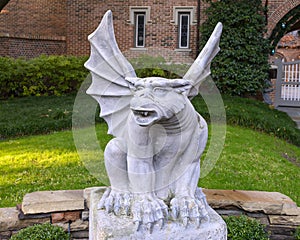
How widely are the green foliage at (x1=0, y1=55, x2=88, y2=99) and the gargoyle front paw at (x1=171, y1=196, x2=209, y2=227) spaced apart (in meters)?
8.63

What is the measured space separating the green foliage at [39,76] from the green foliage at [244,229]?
7931 mm

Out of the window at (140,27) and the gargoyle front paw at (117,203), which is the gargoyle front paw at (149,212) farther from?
the window at (140,27)

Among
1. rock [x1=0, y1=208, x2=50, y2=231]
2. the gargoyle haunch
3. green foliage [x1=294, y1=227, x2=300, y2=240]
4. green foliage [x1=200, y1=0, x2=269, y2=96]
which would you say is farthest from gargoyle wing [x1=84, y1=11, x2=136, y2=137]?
green foliage [x1=200, y1=0, x2=269, y2=96]

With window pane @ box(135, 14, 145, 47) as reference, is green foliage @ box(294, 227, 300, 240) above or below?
below

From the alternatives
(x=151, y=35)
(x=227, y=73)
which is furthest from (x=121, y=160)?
(x=151, y=35)

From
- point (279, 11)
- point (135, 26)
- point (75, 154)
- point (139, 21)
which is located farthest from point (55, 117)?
point (279, 11)

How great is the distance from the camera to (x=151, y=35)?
13.1 m

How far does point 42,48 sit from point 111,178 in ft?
40.1

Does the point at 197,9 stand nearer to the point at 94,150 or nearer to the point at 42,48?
the point at 42,48

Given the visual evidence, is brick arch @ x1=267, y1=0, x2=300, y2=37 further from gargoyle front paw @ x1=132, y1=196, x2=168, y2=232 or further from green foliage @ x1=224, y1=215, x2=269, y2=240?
gargoyle front paw @ x1=132, y1=196, x2=168, y2=232

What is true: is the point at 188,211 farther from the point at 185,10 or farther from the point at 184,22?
the point at 184,22

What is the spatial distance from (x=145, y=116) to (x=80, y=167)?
134 inches

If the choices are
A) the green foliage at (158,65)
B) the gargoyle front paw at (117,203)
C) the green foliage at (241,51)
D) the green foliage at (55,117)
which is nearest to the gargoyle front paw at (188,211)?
the gargoyle front paw at (117,203)

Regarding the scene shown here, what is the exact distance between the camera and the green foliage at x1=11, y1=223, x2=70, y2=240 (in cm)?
304
